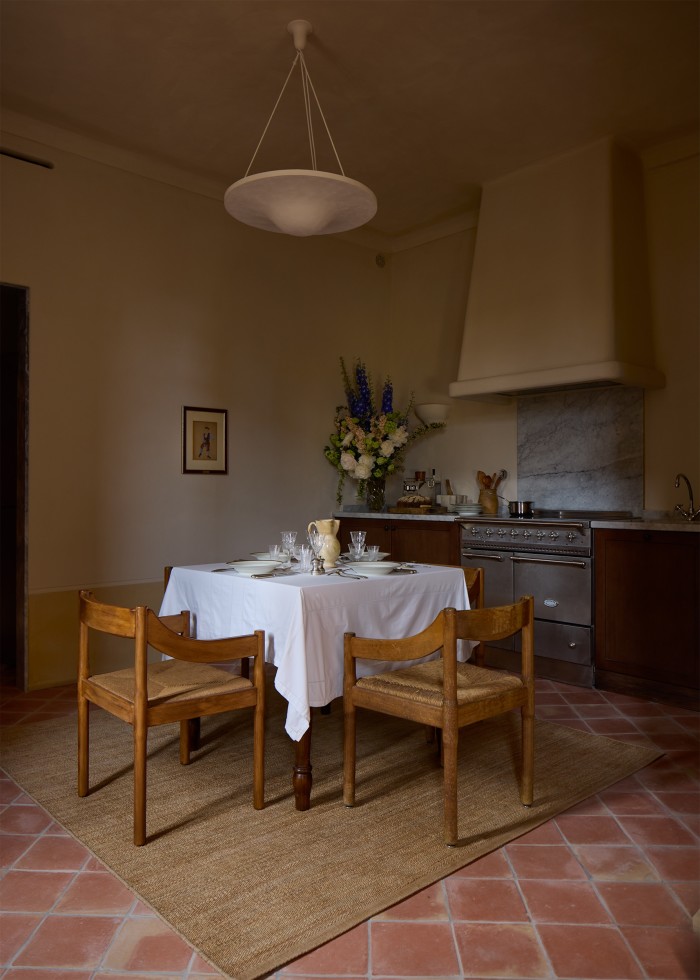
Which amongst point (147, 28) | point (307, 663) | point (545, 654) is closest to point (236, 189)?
point (147, 28)

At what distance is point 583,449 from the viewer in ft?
15.7

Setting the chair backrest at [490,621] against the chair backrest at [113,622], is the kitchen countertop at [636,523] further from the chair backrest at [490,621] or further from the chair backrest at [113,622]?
the chair backrest at [113,622]

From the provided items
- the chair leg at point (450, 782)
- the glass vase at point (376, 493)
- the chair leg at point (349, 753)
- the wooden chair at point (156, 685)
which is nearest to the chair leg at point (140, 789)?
the wooden chair at point (156, 685)

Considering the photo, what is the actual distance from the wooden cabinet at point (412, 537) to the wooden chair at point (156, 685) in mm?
2470

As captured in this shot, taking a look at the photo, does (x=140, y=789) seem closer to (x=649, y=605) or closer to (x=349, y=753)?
(x=349, y=753)

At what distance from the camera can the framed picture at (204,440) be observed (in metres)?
4.77

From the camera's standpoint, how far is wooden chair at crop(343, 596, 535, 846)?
2203 mm

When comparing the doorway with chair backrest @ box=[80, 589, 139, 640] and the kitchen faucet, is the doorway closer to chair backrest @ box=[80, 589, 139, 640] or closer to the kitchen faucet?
chair backrest @ box=[80, 589, 139, 640]

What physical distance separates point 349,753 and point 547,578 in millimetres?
2160

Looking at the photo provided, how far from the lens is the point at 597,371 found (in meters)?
4.12

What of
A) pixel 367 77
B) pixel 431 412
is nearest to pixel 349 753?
pixel 367 77

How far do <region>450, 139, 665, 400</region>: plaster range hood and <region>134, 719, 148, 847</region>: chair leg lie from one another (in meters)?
3.14

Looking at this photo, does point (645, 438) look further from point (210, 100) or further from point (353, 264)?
point (210, 100)

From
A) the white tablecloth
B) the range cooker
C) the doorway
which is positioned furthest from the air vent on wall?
the range cooker
